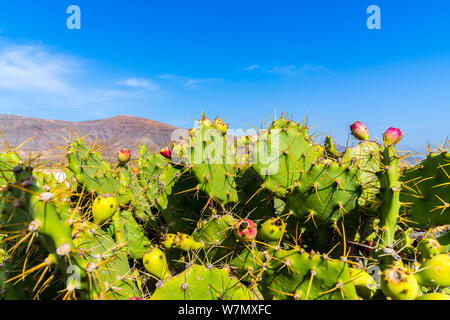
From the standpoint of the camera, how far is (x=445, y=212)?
172 centimetres

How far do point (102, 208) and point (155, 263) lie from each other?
478mm

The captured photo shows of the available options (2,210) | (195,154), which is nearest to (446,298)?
(195,154)

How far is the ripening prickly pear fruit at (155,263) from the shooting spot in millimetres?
1651

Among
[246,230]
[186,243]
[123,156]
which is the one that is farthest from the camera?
[123,156]

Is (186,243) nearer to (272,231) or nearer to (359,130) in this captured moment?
(272,231)

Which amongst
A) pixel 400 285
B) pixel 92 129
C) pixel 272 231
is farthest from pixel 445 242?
pixel 92 129

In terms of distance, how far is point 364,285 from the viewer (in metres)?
1.35

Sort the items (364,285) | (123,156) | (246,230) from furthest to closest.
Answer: (123,156)
(246,230)
(364,285)

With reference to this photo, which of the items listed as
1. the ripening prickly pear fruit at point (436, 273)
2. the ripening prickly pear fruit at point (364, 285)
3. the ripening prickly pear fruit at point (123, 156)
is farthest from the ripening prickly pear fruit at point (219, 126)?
the ripening prickly pear fruit at point (436, 273)

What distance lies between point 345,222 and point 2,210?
1950 mm

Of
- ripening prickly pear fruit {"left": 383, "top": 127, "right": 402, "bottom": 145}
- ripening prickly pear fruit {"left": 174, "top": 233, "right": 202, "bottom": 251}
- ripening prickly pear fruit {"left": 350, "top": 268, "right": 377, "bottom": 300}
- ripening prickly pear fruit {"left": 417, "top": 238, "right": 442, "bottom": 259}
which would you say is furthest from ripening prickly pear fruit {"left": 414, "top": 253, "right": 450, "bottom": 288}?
ripening prickly pear fruit {"left": 174, "top": 233, "right": 202, "bottom": 251}

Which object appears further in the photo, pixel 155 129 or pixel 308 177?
pixel 155 129
